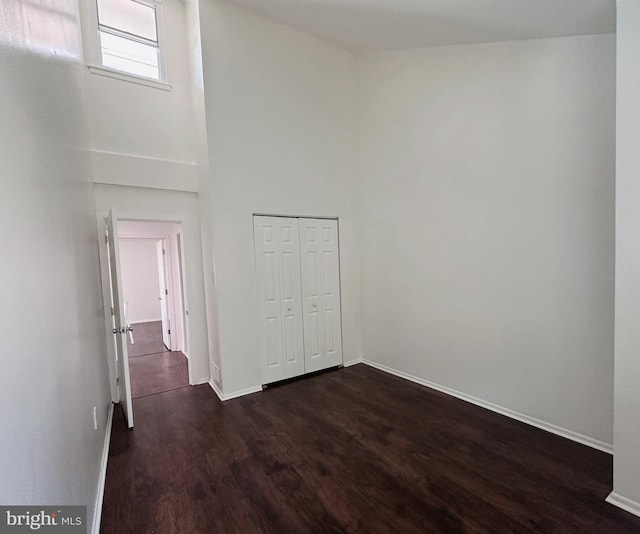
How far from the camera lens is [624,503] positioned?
1940 millimetres

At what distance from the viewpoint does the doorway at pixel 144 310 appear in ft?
10.2

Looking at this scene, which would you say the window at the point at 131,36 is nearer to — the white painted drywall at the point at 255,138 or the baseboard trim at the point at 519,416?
the white painted drywall at the point at 255,138

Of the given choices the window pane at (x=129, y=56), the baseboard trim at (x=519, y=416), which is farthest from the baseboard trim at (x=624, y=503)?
the window pane at (x=129, y=56)

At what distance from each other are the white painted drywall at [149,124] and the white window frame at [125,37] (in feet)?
0.11

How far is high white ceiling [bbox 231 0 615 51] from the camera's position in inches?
88.0

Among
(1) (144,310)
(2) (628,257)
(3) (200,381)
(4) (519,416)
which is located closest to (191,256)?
(3) (200,381)

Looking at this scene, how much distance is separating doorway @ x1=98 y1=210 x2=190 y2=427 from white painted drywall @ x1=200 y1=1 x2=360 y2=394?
34.1 inches

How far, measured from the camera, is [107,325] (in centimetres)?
377

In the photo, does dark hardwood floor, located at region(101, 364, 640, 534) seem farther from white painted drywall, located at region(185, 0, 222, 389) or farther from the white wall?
the white wall

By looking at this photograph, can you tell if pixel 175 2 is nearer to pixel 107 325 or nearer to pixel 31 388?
pixel 107 325

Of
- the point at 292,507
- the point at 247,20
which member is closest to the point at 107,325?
the point at 292,507

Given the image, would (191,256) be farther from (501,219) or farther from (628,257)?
(628,257)

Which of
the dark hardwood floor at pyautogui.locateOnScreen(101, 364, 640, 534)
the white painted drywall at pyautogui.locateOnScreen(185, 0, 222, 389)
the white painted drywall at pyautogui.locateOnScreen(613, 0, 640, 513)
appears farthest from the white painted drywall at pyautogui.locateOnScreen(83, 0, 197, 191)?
the white painted drywall at pyautogui.locateOnScreen(613, 0, 640, 513)

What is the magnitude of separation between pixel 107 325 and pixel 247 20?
3.86 m
